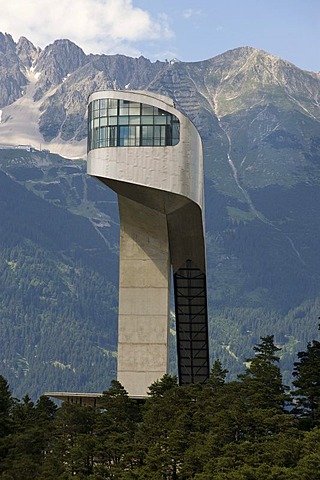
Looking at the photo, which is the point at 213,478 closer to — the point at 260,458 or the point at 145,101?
the point at 260,458

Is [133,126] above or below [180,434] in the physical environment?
above

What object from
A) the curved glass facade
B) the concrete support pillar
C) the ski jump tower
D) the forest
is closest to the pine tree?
the forest

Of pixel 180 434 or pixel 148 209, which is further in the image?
pixel 148 209

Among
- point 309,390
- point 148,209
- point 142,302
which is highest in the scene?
point 148,209

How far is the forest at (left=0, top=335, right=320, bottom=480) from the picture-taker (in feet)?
194

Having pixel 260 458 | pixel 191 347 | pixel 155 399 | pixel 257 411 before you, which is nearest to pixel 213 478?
pixel 260 458

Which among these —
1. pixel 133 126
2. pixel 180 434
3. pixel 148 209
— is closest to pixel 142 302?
pixel 148 209

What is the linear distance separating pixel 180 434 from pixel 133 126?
75.0 ft

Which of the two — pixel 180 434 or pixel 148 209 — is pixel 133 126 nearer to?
pixel 148 209

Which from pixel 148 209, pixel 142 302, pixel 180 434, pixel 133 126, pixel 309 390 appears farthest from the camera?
pixel 142 302

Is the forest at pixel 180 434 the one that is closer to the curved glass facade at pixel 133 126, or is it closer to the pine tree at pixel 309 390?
the pine tree at pixel 309 390

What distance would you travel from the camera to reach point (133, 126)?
81500 millimetres

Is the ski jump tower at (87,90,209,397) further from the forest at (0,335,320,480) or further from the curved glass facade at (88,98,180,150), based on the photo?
the forest at (0,335,320,480)

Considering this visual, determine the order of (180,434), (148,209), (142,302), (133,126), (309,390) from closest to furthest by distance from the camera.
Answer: (180,434) < (309,390) < (133,126) < (148,209) < (142,302)
